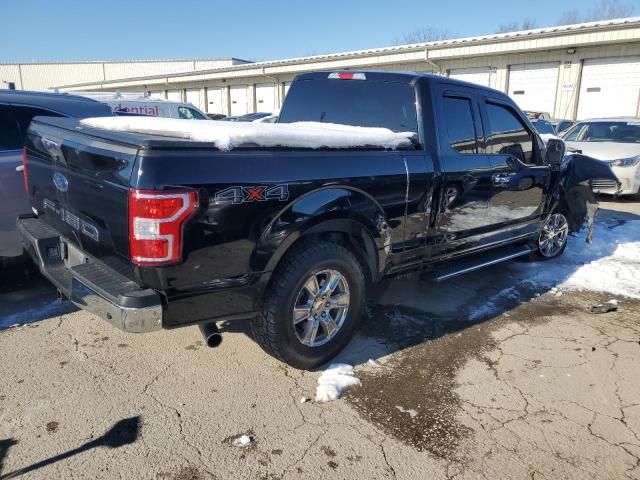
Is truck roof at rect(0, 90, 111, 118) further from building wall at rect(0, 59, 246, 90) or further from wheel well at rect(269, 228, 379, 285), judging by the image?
building wall at rect(0, 59, 246, 90)

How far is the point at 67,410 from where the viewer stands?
2.86m

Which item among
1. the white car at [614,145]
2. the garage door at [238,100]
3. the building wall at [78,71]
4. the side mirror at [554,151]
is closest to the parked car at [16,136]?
the side mirror at [554,151]

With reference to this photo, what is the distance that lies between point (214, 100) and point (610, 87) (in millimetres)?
26605

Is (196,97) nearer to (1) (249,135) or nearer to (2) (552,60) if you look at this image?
(2) (552,60)

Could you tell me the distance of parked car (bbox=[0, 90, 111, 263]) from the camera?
418 cm

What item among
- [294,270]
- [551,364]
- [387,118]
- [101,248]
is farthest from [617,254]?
[101,248]

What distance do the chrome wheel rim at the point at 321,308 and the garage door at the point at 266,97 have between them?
96.1ft

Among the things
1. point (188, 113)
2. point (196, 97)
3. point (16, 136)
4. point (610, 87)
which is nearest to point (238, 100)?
point (196, 97)

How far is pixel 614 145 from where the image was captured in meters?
10.3

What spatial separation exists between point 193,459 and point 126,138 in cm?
168

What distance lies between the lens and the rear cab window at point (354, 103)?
156 inches

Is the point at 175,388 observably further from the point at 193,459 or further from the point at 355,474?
the point at 355,474

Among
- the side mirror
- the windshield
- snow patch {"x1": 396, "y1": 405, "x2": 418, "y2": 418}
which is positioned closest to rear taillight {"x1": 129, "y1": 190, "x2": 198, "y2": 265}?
snow patch {"x1": 396, "y1": 405, "x2": 418, "y2": 418}

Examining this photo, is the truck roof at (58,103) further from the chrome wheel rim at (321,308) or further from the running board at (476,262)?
the running board at (476,262)
